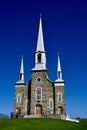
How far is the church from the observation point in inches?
1969

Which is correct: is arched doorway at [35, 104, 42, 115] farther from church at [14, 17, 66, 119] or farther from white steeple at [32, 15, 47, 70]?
white steeple at [32, 15, 47, 70]

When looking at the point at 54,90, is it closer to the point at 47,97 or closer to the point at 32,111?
the point at 47,97

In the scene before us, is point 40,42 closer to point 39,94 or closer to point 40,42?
point 40,42

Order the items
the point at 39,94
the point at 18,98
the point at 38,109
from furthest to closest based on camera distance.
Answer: the point at 18,98 → the point at 39,94 → the point at 38,109

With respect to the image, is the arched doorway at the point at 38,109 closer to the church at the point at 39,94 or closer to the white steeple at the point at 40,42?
the church at the point at 39,94

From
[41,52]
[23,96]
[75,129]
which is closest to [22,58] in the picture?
[41,52]

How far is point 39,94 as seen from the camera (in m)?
51.0

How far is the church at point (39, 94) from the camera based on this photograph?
164 ft

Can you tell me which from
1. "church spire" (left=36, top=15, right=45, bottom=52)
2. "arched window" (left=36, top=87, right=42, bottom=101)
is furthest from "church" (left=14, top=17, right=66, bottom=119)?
"church spire" (left=36, top=15, right=45, bottom=52)

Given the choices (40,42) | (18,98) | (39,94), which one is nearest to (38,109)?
(39,94)

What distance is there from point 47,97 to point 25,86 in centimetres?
567

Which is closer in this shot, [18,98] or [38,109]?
[38,109]

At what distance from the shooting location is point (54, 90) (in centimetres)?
5144

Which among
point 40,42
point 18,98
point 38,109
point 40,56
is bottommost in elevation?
point 38,109
